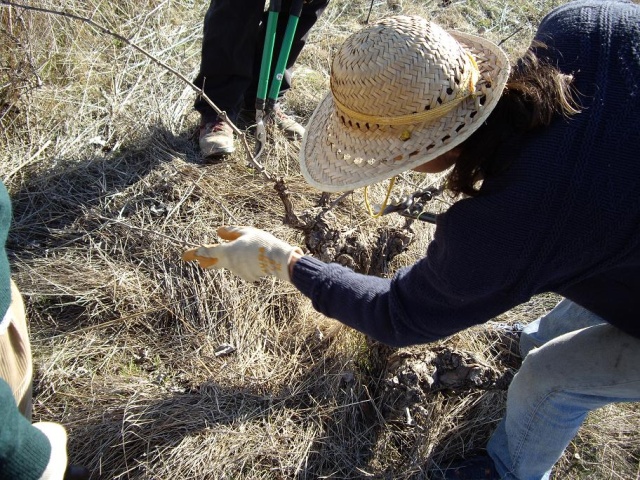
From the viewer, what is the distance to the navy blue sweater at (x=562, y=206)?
1.07 metres

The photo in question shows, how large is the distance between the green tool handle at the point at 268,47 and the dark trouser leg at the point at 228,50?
0.48 feet

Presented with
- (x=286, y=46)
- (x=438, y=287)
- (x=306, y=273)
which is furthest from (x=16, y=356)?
(x=286, y=46)

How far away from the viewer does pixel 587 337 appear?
1.56m

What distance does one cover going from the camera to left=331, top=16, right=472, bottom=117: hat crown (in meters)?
1.10

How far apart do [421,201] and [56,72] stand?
214 cm

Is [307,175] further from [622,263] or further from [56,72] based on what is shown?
[56,72]

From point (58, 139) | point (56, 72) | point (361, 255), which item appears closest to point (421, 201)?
point (361, 255)

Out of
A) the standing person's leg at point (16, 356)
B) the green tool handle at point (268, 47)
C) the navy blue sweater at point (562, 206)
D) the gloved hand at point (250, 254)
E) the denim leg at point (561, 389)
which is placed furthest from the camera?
the green tool handle at point (268, 47)

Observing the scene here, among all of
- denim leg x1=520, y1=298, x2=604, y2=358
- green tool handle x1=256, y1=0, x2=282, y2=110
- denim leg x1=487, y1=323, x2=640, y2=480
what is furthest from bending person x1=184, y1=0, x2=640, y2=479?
green tool handle x1=256, y1=0, x2=282, y2=110

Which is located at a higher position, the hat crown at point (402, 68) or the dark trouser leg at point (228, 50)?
the hat crown at point (402, 68)

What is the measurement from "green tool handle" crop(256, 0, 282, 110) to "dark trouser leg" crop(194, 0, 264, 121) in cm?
15

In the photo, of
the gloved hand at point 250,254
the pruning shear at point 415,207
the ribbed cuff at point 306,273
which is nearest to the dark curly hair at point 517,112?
the ribbed cuff at point 306,273

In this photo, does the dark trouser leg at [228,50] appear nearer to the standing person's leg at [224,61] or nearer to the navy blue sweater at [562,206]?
the standing person's leg at [224,61]

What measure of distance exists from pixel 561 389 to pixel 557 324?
53cm
